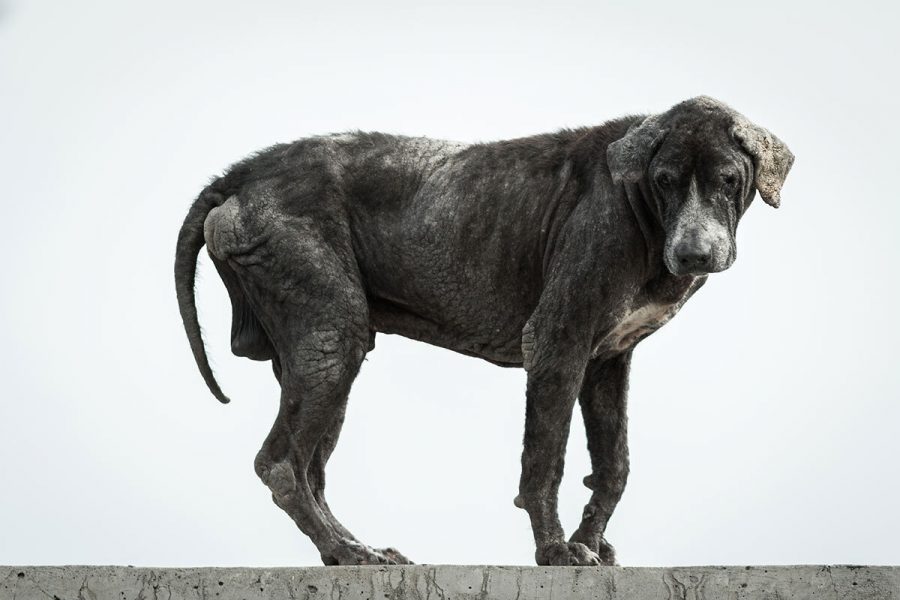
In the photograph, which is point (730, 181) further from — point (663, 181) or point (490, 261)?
point (490, 261)

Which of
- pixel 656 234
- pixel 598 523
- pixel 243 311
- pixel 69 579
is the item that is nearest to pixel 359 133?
pixel 243 311

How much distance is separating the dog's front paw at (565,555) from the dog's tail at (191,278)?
2533 mm

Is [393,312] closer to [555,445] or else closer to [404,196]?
[404,196]

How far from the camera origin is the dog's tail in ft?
38.5

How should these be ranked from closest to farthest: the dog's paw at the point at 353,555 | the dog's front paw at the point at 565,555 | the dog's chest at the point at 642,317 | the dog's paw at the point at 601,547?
the dog's front paw at the point at 565,555 → the dog's paw at the point at 353,555 → the dog's chest at the point at 642,317 → the dog's paw at the point at 601,547

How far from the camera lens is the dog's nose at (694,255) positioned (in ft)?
33.7

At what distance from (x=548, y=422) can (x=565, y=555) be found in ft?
2.63

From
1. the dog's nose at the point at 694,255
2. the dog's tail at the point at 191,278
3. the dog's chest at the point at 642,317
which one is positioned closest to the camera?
the dog's nose at the point at 694,255

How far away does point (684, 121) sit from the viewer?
10.7m

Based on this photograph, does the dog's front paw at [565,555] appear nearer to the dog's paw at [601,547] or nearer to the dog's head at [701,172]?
the dog's paw at [601,547]

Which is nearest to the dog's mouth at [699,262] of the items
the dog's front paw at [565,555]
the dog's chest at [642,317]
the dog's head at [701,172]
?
the dog's head at [701,172]

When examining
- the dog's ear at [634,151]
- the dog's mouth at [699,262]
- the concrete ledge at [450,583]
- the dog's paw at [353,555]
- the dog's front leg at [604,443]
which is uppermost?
the dog's ear at [634,151]

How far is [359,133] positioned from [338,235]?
90 cm

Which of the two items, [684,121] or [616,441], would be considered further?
[616,441]
